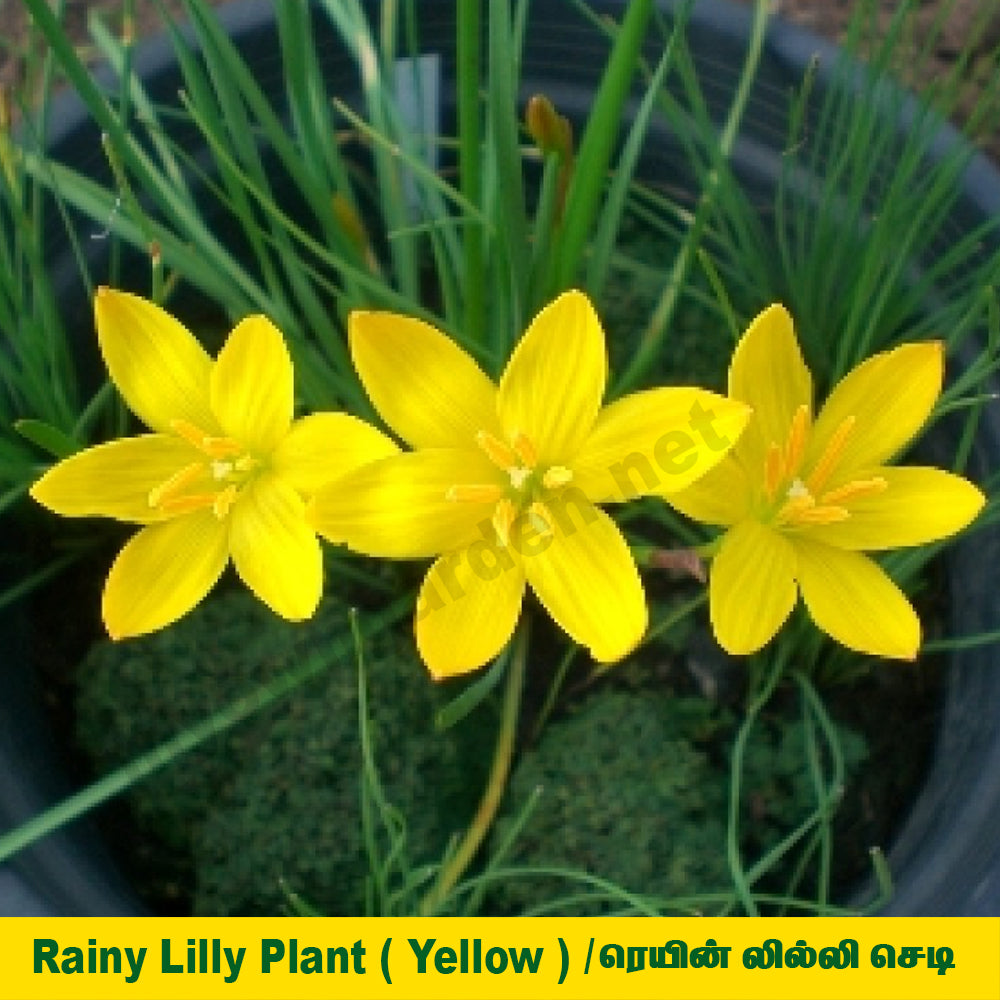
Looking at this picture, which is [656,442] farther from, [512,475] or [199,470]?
[199,470]

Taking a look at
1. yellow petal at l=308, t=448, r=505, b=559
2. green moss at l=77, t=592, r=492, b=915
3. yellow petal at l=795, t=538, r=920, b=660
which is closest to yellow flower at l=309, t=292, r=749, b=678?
yellow petal at l=308, t=448, r=505, b=559

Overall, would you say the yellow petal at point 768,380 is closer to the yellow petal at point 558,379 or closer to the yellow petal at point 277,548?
the yellow petal at point 558,379

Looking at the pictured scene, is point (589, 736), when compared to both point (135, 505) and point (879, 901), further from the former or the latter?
point (135, 505)

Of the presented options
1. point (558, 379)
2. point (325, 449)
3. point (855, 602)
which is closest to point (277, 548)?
point (325, 449)

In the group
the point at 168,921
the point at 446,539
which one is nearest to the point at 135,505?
the point at 446,539

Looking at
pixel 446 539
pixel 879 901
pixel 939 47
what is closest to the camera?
pixel 446 539

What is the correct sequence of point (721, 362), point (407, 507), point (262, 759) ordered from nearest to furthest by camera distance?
point (407, 507) < point (262, 759) < point (721, 362)
